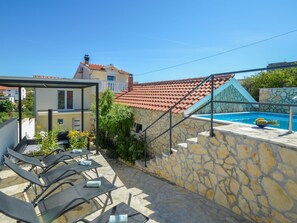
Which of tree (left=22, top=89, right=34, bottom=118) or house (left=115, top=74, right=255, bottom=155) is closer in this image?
house (left=115, top=74, right=255, bottom=155)

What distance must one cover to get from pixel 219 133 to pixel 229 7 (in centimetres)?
1101

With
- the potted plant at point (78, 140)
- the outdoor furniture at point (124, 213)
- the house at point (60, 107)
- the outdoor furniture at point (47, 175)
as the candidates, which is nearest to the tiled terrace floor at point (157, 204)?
the outdoor furniture at point (47, 175)

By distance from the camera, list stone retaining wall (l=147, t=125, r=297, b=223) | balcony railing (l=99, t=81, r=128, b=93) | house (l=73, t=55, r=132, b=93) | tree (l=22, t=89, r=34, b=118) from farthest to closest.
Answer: tree (l=22, t=89, r=34, b=118), house (l=73, t=55, r=132, b=93), balcony railing (l=99, t=81, r=128, b=93), stone retaining wall (l=147, t=125, r=297, b=223)

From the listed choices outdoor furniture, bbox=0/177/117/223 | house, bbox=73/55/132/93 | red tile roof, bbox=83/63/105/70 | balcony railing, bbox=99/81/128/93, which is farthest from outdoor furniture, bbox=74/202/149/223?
red tile roof, bbox=83/63/105/70

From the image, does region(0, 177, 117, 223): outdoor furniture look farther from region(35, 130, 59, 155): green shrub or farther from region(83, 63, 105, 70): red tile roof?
region(83, 63, 105, 70): red tile roof

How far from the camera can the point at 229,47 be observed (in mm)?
19250

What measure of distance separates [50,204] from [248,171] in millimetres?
4224

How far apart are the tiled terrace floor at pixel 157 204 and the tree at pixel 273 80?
1295cm

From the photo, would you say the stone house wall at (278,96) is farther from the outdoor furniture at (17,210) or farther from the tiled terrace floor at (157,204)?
the outdoor furniture at (17,210)

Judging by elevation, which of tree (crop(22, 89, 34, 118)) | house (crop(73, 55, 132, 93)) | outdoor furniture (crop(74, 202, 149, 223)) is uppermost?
house (crop(73, 55, 132, 93))

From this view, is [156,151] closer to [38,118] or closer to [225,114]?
[225,114]

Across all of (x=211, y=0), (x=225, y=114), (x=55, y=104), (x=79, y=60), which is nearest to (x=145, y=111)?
(x=225, y=114)

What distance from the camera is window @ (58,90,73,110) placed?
61.2ft

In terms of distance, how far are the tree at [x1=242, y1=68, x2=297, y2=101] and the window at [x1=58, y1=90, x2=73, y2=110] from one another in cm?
1655
